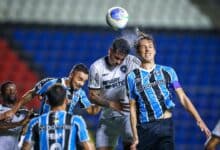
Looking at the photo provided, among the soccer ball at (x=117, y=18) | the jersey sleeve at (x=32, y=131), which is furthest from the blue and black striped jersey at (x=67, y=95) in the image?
the jersey sleeve at (x=32, y=131)

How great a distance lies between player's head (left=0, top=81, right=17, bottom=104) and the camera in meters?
7.06

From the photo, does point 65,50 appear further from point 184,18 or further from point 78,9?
point 184,18

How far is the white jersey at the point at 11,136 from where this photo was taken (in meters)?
7.12

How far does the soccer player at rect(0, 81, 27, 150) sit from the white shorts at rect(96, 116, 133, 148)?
821 mm

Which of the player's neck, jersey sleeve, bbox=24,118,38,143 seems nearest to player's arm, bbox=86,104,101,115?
the player's neck

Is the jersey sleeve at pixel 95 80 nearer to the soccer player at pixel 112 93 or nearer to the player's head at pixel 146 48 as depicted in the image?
the soccer player at pixel 112 93

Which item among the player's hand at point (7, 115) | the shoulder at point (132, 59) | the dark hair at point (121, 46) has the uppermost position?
the dark hair at point (121, 46)

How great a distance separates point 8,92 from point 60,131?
200 cm

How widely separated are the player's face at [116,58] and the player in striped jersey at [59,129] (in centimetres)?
185

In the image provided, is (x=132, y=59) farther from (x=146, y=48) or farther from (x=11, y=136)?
(x=11, y=136)

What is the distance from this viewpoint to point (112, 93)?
284 inches

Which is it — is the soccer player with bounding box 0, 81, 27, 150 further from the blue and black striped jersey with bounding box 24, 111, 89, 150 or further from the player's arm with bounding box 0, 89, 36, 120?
the blue and black striped jersey with bounding box 24, 111, 89, 150

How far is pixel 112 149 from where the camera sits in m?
7.20

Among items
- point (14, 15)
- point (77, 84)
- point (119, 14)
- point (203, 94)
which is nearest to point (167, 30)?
point (203, 94)
